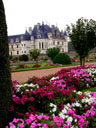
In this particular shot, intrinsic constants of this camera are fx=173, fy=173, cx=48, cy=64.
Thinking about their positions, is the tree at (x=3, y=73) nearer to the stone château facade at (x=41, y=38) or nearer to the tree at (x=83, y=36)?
the tree at (x=83, y=36)

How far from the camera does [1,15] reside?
3.34m

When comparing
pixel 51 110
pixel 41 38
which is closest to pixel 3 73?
pixel 51 110

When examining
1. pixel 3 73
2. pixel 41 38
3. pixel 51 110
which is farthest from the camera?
pixel 41 38

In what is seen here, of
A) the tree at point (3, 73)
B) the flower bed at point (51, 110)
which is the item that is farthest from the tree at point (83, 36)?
the tree at point (3, 73)

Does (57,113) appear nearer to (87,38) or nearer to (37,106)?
(37,106)

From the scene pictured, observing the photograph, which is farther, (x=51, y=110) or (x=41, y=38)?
(x=41, y=38)

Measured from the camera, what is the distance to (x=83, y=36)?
14945 mm

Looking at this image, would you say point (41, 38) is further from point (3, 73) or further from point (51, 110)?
point (3, 73)

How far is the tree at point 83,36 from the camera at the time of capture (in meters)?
14.9

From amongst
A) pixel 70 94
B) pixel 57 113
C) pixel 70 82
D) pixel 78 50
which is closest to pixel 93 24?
pixel 78 50

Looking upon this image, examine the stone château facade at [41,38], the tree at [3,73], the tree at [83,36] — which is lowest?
the tree at [3,73]

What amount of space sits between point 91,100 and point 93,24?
40.1ft

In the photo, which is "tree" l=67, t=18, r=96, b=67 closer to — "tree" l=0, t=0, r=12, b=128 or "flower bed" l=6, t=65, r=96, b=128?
"flower bed" l=6, t=65, r=96, b=128

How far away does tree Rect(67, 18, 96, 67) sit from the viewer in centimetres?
1488
